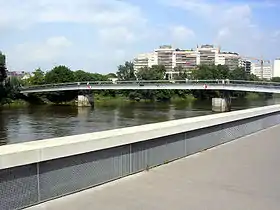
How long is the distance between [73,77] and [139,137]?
86.2 metres

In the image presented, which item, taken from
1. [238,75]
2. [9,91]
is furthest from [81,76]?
[238,75]

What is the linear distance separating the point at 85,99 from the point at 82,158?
71.0m

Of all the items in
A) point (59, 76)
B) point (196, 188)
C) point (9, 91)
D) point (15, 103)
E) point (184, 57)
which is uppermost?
point (184, 57)

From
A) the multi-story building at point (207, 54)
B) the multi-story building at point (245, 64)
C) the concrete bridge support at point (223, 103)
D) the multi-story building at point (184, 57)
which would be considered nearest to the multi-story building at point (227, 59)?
the multi-story building at point (207, 54)

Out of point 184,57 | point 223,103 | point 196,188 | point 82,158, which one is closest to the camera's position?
point 82,158

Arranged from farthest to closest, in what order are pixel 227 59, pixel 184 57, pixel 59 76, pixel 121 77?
1. pixel 184 57
2. pixel 227 59
3. pixel 121 77
4. pixel 59 76

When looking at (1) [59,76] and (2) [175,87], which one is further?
(1) [59,76]

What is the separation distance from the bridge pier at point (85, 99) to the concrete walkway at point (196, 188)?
6830 cm

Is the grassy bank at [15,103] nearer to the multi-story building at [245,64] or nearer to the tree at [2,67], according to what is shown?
the tree at [2,67]

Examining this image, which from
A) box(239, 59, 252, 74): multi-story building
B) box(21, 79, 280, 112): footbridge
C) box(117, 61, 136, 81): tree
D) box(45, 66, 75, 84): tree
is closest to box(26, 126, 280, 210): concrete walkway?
box(21, 79, 280, 112): footbridge

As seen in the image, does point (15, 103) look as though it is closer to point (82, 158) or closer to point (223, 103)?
point (223, 103)

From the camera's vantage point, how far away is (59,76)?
87.9 metres

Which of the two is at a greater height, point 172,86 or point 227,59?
point 227,59

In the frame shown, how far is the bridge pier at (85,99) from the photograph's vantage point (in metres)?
74.2
